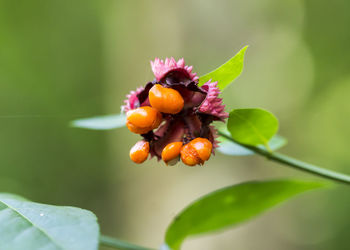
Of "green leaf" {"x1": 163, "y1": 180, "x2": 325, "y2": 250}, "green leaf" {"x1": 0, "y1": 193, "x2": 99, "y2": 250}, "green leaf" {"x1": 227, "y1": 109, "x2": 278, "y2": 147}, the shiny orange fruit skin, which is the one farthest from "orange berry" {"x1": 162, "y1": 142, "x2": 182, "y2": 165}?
"green leaf" {"x1": 163, "y1": 180, "x2": 325, "y2": 250}

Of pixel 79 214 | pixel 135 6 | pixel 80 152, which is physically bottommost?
pixel 80 152

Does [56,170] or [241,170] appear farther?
[56,170]

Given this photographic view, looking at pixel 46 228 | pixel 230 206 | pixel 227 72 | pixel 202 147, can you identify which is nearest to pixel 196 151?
pixel 202 147

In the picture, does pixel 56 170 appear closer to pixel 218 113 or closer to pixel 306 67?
pixel 306 67

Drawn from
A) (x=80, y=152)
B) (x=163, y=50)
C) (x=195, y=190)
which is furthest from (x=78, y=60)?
(x=195, y=190)

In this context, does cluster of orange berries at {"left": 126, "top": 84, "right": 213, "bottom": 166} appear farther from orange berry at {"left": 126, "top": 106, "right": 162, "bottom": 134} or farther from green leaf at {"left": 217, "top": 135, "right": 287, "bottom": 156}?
green leaf at {"left": 217, "top": 135, "right": 287, "bottom": 156}

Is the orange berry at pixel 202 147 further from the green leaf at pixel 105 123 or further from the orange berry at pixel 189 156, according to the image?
the green leaf at pixel 105 123

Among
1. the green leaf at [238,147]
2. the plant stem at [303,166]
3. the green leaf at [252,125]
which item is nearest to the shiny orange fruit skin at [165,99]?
the green leaf at [252,125]
